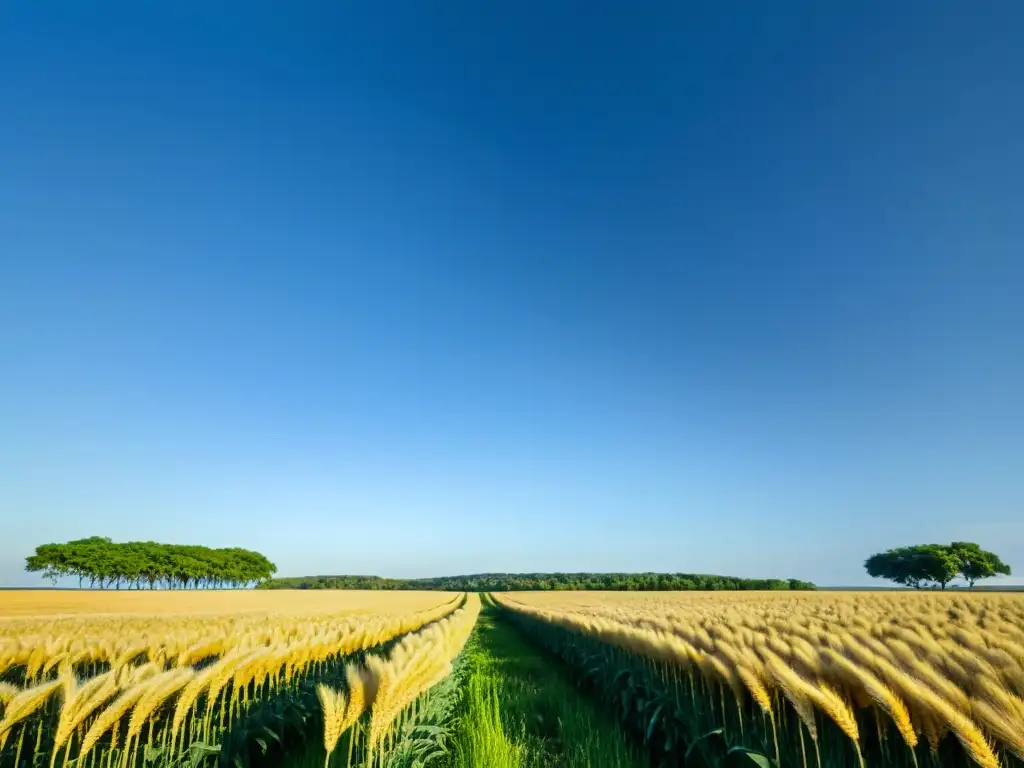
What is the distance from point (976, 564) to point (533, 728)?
11717 centimetres

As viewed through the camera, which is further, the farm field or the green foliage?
the green foliage

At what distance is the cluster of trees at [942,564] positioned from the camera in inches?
3447

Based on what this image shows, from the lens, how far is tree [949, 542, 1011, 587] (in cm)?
8881

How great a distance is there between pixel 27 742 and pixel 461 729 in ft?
14.0

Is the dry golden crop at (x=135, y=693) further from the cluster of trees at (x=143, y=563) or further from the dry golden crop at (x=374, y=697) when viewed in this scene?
the cluster of trees at (x=143, y=563)

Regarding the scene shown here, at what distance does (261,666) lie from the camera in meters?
5.24

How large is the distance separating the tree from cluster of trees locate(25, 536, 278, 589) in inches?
5564

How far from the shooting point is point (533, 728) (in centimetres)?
745

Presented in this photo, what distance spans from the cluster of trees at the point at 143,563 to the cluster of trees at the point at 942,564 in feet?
445

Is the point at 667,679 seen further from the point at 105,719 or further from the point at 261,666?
the point at 105,719

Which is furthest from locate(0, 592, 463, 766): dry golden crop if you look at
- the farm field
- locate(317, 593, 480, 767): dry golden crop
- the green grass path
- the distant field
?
the distant field

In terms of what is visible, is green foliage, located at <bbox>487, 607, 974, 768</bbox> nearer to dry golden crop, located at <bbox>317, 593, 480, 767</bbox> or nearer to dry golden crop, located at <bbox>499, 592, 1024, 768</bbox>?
dry golden crop, located at <bbox>499, 592, 1024, 768</bbox>

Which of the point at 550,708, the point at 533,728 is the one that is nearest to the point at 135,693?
the point at 533,728

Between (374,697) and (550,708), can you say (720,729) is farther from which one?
(550,708)
